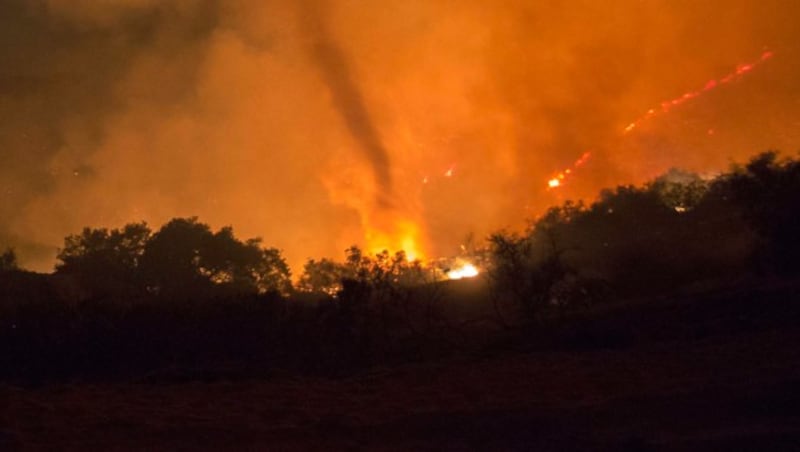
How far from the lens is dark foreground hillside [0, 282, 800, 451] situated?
8016 mm

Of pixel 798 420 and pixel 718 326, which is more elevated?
pixel 718 326

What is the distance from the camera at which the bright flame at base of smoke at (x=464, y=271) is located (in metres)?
40.9

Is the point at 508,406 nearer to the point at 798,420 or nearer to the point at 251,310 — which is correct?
the point at 798,420

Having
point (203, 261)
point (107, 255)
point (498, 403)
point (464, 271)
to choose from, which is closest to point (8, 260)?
point (107, 255)

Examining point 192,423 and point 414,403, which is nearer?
point 192,423

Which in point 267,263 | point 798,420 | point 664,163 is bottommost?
point 798,420

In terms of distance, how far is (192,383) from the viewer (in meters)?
14.6

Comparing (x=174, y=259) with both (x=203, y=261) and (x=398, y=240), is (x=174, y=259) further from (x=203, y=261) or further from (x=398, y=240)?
(x=398, y=240)

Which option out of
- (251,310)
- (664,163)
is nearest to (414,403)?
(251,310)

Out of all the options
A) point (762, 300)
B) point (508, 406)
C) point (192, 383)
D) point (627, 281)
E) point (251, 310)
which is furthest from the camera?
point (627, 281)

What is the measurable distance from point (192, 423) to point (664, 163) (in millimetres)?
65617

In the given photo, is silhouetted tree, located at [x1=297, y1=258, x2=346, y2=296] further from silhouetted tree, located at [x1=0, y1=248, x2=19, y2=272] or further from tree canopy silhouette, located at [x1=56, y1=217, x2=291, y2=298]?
silhouetted tree, located at [x1=0, y1=248, x2=19, y2=272]

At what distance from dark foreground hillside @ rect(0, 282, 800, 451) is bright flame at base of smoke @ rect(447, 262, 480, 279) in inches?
980

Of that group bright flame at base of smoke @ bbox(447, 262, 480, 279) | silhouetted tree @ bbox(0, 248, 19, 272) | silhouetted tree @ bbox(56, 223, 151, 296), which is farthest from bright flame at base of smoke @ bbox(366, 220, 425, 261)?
silhouetted tree @ bbox(0, 248, 19, 272)
